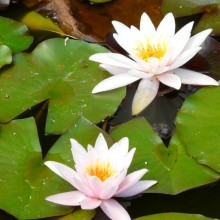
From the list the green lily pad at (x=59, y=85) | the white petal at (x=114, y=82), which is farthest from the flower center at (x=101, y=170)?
the white petal at (x=114, y=82)

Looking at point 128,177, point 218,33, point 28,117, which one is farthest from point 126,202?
point 218,33

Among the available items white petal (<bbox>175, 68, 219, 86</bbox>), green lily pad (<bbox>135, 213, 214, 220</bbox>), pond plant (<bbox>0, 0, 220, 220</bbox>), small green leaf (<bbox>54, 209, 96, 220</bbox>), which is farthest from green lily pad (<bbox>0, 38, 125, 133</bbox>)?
green lily pad (<bbox>135, 213, 214, 220</bbox>)

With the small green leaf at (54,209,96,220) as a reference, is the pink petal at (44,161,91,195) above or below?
above

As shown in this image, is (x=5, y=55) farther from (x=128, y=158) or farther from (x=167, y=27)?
(x=128, y=158)

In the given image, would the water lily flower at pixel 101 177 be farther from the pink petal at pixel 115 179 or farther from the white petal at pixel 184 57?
the white petal at pixel 184 57

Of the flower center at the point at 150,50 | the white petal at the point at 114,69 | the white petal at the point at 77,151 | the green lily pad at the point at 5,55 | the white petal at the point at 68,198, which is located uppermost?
the flower center at the point at 150,50

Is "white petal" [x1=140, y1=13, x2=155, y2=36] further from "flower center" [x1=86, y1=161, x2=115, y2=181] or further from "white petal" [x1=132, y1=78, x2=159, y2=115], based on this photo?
"flower center" [x1=86, y1=161, x2=115, y2=181]

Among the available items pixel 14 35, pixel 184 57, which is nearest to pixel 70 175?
pixel 184 57
